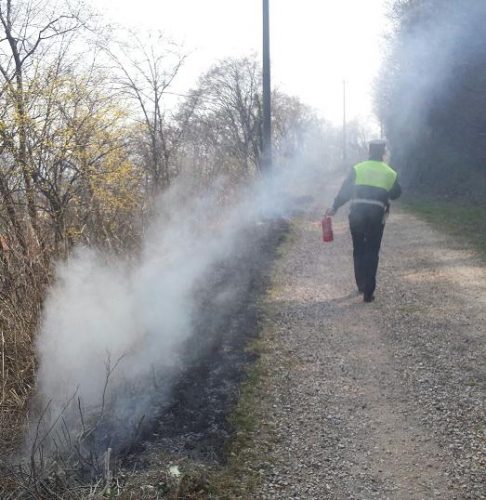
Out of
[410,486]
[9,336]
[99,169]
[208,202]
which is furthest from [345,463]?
[208,202]

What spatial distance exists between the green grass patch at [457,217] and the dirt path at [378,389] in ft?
9.69

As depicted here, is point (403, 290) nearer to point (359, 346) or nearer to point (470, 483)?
point (359, 346)

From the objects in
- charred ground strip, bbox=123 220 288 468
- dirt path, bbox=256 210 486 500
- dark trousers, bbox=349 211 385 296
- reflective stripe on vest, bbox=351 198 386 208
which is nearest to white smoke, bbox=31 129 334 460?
charred ground strip, bbox=123 220 288 468

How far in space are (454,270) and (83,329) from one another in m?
5.77

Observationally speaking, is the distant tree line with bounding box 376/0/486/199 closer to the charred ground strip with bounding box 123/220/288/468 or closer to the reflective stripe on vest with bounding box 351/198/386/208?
the reflective stripe on vest with bounding box 351/198/386/208

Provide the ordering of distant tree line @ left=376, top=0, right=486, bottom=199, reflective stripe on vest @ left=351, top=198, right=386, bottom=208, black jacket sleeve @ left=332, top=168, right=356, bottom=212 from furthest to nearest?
1. distant tree line @ left=376, top=0, right=486, bottom=199
2. black jacket sleeve @ left=332, top=168, right=356, bottom=212
3. reflective stripe on vest @ left=351, top=198, right=386, bottom=208

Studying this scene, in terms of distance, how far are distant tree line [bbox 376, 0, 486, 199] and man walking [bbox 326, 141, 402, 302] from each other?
9819 millimetres

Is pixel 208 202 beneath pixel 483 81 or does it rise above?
beneath

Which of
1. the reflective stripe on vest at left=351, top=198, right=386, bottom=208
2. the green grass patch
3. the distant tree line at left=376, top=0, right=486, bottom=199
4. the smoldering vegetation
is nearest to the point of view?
the smoldering vegetation

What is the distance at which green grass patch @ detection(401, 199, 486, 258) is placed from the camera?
438 inches

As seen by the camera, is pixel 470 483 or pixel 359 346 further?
pixel 359 346

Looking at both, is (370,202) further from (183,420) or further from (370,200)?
(183,420)

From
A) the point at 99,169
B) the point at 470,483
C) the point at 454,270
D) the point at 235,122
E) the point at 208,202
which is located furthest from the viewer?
the point at 235,122

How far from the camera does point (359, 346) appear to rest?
5.56 meters
